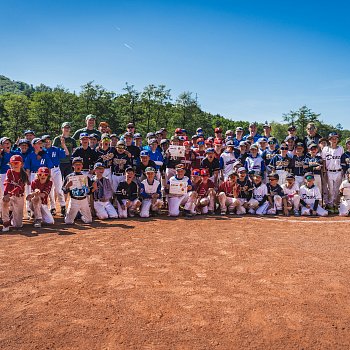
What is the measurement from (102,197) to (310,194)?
6.08 m

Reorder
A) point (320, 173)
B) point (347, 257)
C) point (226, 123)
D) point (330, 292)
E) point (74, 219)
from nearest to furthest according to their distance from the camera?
1. point (330, 292)
2. point (347, 257)
3. point (74, 219)
4. point (320, 173)
5. point (226, 123)

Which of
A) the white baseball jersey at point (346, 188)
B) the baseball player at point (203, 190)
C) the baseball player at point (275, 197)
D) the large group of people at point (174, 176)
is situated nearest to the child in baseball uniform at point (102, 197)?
the large group of people at point (174, 176)

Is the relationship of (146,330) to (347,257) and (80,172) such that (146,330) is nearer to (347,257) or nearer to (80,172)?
(347,257)

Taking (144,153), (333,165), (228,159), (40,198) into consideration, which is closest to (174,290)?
(40,198)

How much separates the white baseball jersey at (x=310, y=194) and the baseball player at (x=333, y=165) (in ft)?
2.66

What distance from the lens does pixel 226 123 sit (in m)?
91.4

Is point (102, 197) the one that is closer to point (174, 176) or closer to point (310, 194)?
point (174, 176)

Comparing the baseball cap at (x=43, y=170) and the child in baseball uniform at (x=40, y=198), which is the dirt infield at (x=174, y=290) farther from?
the baseball cap at (x=43, y=170)

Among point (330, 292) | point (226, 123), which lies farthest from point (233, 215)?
point (226, 123)

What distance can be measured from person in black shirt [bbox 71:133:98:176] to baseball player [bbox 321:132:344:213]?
715cm

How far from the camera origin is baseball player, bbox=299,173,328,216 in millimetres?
9297

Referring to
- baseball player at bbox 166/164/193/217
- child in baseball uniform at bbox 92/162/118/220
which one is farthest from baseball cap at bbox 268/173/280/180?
child in baseball uniform at bbox 92/162/118/220

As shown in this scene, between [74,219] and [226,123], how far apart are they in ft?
283

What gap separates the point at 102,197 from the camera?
28.9 feet
